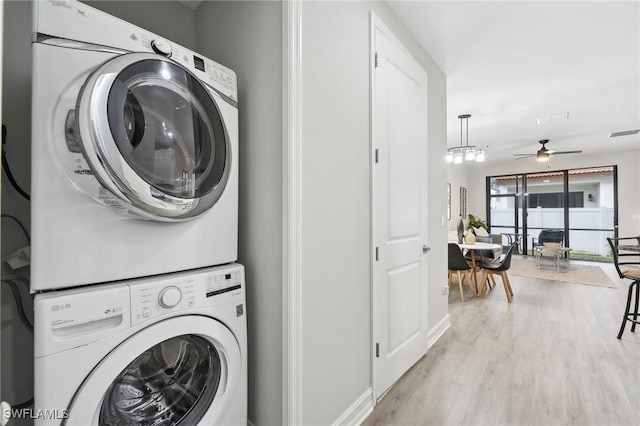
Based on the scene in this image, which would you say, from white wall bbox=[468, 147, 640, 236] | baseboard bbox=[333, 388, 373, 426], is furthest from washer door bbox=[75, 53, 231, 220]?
white wall bbox=[468, 147, 640, 236]

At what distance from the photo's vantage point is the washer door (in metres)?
0.95

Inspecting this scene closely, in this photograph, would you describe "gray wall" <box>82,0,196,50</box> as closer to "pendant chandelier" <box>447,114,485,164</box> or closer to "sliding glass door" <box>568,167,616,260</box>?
"pendant chandelier" <box>447,114,485,164</box>

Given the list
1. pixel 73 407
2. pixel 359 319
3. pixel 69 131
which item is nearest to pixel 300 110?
pixel 69 131

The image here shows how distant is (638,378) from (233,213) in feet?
9.43

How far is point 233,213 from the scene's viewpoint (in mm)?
1378

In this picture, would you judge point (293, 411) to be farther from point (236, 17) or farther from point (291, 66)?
point (236, 17)

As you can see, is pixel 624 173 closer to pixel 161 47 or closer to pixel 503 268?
pixel 503 268

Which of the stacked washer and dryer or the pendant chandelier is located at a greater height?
the pendant chandelier

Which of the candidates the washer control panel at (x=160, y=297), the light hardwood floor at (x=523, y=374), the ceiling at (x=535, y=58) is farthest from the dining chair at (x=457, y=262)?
the washer control panel at (x=160, y=297)

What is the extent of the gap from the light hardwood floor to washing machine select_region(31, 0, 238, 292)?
150 cm

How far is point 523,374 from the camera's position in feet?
6.95

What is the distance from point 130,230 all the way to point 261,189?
0.56 meters

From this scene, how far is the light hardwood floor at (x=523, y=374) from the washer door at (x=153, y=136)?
1.57 m

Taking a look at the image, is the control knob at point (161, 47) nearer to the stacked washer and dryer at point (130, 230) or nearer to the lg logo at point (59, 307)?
the stacked washer and dryer at point (130, 230)
